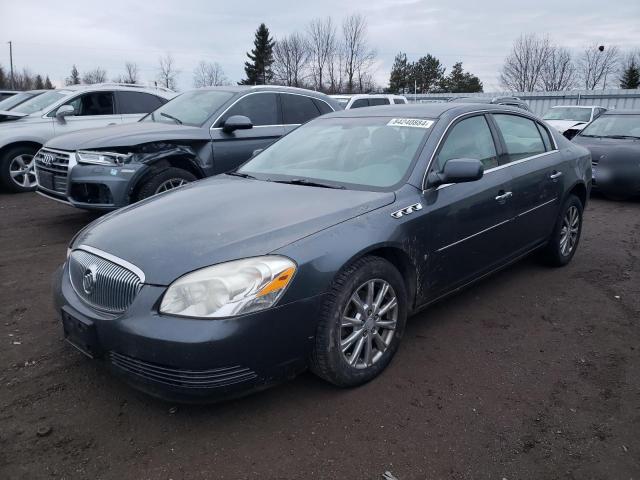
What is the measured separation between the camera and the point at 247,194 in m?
3.31

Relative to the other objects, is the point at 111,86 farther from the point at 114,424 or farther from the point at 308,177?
the point at 114,424

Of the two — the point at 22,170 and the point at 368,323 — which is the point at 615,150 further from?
the point at 22,170

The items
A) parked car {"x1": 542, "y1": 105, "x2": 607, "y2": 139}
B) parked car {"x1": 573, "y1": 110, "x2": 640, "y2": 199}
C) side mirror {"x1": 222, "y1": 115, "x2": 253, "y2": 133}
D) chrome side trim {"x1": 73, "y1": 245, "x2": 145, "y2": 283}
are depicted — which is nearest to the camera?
chrome side trim {"x1": 73, "y1": 245, "x2": 145, "y2": 283}

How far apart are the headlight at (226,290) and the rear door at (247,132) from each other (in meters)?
3.89

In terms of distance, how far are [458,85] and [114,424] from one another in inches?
2402

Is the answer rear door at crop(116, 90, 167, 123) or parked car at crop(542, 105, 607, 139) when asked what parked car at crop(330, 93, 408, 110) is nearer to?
rear door at crop(116, 90, 167, 123)

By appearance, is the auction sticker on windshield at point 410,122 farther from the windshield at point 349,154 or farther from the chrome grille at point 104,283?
the chrome grille at point 104,283

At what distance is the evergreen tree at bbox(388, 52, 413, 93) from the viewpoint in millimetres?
58500

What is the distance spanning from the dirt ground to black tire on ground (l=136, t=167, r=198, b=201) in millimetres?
1979

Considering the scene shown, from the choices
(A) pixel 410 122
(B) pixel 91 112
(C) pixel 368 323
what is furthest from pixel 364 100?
(C) pixel 368 323

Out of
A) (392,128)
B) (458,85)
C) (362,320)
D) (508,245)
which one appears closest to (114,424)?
(362,320)

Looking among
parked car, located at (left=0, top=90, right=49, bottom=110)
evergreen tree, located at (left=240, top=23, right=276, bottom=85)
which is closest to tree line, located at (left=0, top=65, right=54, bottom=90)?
evergreen tree, located at (left=240, top=23, right=276, bottom=85)

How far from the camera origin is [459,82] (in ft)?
193

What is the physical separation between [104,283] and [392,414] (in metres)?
1.62
